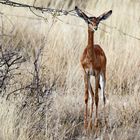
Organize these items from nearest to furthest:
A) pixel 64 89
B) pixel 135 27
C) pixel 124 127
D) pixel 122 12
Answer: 1. pixel 124 127
2. pixel 64 89
3. pixel 135 27
4. pixel 122 12

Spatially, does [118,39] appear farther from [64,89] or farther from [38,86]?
[38,86]

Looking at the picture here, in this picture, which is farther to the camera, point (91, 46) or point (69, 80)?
point (69, 80)

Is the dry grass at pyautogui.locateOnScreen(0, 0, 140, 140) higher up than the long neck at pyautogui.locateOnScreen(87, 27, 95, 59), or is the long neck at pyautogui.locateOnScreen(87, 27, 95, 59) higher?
the long neck at pyautogui.locateOnScreen(87, 27, 95, 59)

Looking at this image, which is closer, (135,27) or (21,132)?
(21,132)

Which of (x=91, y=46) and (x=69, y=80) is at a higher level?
(x=91, y=46)

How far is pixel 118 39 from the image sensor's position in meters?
7.60

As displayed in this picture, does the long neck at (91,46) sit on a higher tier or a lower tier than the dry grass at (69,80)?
higher

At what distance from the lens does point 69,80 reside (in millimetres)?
6098

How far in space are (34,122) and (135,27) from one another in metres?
4.00

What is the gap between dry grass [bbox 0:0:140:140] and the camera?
15.5 ft

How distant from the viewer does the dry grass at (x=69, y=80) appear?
15.5 feet

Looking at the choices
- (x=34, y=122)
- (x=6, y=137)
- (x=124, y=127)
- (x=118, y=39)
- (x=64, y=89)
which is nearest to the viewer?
(x=6, y=137)

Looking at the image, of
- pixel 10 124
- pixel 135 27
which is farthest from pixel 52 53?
pixel 10 124

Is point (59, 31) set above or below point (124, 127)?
above
